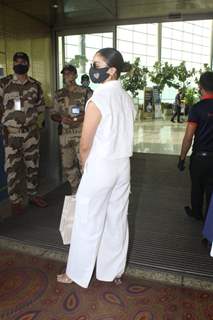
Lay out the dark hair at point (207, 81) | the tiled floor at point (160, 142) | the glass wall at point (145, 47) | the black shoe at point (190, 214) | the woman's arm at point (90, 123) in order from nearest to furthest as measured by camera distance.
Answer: the woman's arm at point (90, 123), the dark hair at point (207, 81), the black shoe at point (190, 214), the tiled floor at point (160, 142), the glass wall at point (145, 47)

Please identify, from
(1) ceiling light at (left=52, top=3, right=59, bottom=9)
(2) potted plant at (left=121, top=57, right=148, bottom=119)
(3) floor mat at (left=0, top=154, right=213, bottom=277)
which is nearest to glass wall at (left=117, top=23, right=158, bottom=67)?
(2) potted plant at (left=121, top=57, right=148, bottom=119)

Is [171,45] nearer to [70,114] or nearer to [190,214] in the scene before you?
[70,114]

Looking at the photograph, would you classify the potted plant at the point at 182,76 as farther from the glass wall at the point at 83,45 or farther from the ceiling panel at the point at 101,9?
the glass wall at the point at 83,45

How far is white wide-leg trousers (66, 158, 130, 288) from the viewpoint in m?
1.81

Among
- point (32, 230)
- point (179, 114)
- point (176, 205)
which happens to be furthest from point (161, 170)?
point (179, 114)

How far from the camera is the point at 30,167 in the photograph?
3.31 m

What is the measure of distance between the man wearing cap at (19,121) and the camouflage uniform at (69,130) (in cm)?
22

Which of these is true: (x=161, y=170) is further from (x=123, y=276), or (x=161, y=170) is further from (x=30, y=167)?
(x=123, y=276)

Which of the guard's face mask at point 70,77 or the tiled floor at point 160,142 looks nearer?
the guard's face mask at point 70,77

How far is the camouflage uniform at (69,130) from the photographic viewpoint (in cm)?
338

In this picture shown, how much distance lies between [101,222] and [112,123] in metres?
0.61

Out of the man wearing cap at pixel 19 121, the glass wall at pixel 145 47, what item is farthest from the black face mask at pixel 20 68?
the glass wall at pixel 145 47

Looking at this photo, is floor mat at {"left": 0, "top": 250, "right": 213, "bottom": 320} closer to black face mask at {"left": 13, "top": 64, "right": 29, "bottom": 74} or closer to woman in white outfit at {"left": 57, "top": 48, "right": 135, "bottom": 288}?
woman in white outfit at {"left": 57, "top": 48, "right": 135, "bottom": 288}

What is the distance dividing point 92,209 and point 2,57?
4.70 metres
